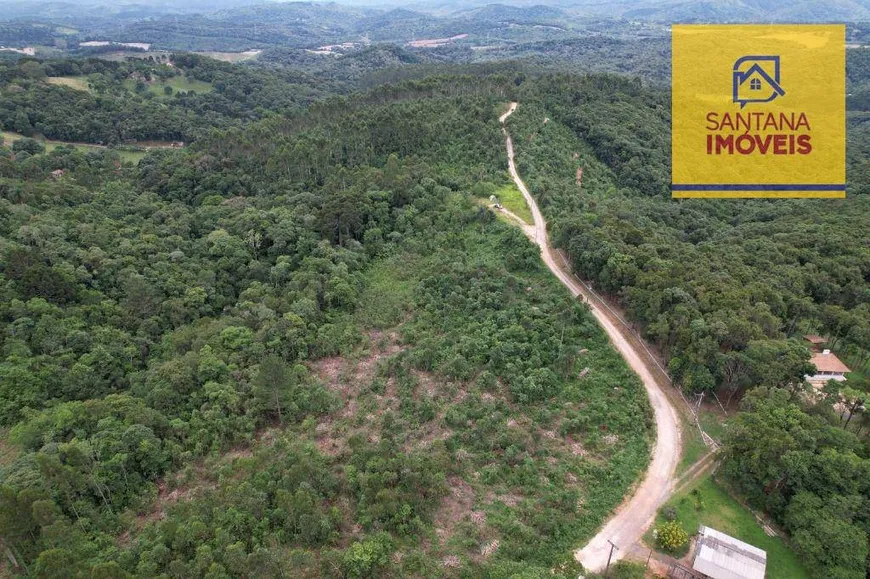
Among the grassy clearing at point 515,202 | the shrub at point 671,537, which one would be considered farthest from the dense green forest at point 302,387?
the shrub at point 671,537

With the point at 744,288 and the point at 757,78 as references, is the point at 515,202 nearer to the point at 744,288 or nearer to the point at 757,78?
the point at 757,78

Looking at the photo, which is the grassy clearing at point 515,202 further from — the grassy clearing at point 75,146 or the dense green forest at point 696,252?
the grassy clearing at point 75,146

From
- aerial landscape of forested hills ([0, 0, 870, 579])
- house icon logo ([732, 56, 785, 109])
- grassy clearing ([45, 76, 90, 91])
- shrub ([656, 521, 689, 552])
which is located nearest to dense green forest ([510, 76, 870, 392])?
aerial landscape of forested hills ([0, 0, 870, 579])

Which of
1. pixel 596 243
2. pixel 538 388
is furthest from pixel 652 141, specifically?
pixel 538 388

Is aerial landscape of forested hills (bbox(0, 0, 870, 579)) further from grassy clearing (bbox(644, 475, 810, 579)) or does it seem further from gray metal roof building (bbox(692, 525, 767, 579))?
gray metal roof building (bbox(692, 525, 767, 579))

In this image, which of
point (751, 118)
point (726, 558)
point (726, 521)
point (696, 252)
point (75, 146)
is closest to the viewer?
point (726, 558)

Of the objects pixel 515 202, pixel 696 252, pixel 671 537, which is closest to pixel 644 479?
pixel 671 537
